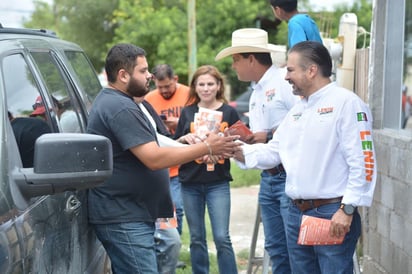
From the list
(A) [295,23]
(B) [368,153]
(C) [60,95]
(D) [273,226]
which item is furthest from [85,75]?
(B) [368,153]

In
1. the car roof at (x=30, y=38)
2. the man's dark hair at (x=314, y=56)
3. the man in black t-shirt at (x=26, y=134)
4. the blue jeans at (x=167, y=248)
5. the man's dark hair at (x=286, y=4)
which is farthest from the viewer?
the man's dark hair at (x=286, y=4)

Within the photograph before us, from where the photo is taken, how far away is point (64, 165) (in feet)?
9.66

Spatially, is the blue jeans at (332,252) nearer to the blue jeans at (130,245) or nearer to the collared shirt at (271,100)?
the blue jeans at (130,245)

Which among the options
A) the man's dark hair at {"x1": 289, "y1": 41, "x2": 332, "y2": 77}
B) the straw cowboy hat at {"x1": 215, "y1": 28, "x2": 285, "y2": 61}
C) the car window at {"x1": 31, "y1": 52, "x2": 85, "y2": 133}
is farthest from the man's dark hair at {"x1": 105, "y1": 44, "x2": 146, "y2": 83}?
the straw cowboy hat at {"x1": 215, "y1": 28, "x2": 285, "y2": 61}

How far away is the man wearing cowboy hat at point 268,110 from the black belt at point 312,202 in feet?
2.78

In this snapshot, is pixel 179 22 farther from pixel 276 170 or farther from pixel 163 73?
pixel 276 170

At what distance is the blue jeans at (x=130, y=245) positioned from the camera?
4.17 m

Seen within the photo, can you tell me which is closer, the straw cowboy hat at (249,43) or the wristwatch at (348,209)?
the wristwatch at (348,209)

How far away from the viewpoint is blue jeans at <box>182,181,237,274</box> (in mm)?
6242

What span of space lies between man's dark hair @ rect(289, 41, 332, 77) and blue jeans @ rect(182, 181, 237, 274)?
2070mm

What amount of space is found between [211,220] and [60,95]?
2.36 meters

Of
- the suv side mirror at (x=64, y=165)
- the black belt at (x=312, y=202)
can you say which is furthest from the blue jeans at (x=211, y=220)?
the suv side mirror at (x=64, y=165)

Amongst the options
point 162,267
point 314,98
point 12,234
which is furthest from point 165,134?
point 12,234

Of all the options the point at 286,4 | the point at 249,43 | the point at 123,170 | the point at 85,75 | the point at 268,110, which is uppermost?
the point at 286,4
